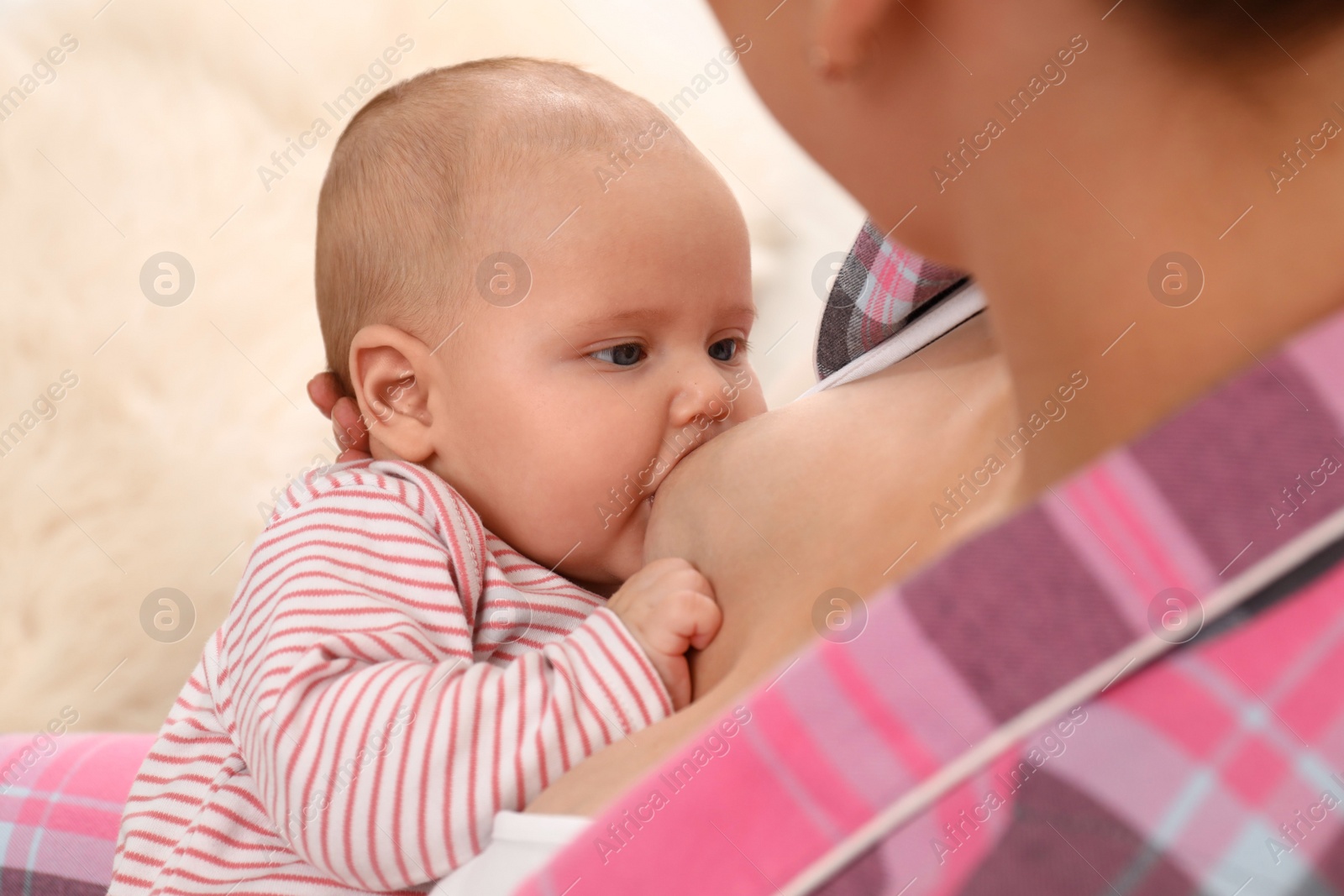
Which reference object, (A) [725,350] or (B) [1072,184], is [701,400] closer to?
(A) [725,350]

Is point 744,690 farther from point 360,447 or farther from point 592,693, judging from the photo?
point 360,447

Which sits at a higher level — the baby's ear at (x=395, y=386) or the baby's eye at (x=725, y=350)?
the baby's ear at (x=395, y=386)

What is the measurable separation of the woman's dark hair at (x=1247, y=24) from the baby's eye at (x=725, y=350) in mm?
541

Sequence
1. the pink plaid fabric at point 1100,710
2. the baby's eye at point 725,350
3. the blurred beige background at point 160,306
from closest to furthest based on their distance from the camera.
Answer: the pink plaid fabric at point 1100,710 < the baby's eye at point 725,350 < the blurred beige background at point 160,306

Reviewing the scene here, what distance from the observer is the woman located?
1.46 ft

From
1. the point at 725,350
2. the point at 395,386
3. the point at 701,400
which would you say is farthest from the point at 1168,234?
the point at 395,386

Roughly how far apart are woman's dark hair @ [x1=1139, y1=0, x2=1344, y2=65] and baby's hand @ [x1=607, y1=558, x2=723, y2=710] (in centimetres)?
40

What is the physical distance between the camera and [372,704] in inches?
26.0

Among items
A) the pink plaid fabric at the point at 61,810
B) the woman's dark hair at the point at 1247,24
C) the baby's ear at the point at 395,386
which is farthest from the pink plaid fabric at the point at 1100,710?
the pink plaid fabric at the point at 61,810

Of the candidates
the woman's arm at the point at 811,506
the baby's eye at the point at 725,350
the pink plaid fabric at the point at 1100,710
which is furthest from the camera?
the baby's eye at the point at 725,350

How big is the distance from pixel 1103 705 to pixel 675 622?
1.00 feet

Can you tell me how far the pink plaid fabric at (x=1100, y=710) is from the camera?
369 mm

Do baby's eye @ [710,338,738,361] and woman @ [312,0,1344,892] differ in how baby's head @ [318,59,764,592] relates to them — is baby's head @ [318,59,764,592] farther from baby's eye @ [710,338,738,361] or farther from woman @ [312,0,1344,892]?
woman @ [312,0,1344,892]

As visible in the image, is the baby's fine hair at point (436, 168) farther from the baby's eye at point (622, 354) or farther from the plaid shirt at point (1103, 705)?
the plaid shirt at point (1103, 705)
